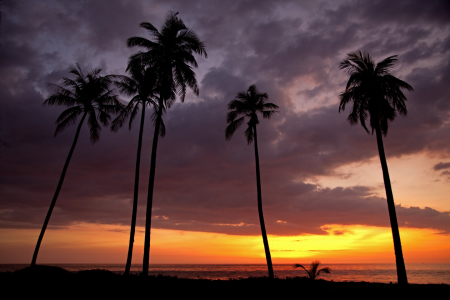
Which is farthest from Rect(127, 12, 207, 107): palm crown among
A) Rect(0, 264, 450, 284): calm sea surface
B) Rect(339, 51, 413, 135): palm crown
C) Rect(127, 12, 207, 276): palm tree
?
Rect(0, 264, 450, 284): calm sea surface

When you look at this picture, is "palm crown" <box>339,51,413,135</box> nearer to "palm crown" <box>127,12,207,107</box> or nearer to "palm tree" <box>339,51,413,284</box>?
"palm tree" <box>339,51,413,284</box>

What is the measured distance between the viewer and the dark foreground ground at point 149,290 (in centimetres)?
1107

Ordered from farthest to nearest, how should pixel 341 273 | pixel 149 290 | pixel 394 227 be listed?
1. pixel 341 273
2. pixel 394 227
3. pixel 149 290

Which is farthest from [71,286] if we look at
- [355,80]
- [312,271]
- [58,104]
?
[355,80]

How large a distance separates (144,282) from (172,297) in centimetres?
259

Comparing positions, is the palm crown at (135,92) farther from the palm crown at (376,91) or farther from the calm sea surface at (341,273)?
the calm sea surface at (341,273)

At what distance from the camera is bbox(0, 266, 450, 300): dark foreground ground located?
1107cm

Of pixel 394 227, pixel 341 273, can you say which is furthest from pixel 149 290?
pixel 341 273

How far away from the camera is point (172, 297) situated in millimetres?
11695

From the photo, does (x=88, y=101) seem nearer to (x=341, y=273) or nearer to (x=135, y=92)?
(x=135, y=92)

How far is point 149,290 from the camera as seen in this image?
12.4 m

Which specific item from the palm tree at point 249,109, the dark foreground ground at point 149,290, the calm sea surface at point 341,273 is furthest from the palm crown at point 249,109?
the calm sea surface at point 341,273

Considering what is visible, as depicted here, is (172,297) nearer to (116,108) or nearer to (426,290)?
(426,290)

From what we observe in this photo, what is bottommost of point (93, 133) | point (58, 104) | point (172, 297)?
point (172, 297)
